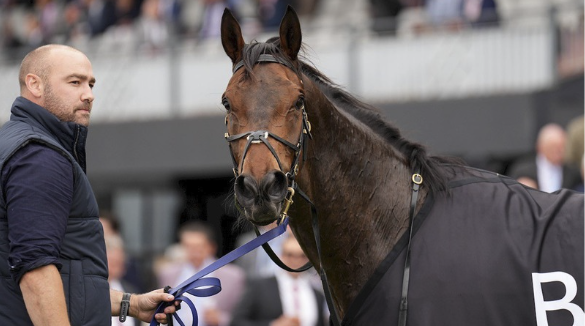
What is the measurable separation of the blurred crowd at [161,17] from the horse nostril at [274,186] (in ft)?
26.4

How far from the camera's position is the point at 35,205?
11.3 ft

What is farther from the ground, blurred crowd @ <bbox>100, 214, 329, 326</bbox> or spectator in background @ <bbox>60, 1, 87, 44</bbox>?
spectator in background @ <bbox>60, 1, 87, 44</bbox>

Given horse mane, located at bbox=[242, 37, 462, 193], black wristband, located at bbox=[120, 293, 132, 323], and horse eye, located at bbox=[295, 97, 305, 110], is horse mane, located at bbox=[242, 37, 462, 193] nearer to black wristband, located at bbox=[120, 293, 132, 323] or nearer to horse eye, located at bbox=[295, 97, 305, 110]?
horse eye, located at bbox=[295, 97, 305, 110]

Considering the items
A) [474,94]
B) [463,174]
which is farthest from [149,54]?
[463,174]

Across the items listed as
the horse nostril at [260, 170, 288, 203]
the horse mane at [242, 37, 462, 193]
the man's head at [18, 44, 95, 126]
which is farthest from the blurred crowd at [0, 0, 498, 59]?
the horse nostril at [260, 170, 288, 203]

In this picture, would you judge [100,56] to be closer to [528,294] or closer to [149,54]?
[149,54]

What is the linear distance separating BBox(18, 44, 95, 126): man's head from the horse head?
0.59 metres

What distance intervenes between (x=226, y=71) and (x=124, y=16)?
3399mm

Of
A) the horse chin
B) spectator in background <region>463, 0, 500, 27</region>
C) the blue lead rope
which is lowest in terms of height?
the blue lead rope

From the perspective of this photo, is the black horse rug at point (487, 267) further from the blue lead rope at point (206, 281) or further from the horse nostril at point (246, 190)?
the horse nostril at point (246, 190)

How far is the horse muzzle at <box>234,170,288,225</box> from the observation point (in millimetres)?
3660

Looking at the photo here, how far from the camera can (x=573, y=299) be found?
12.6 feet

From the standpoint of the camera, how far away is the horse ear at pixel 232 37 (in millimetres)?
4078

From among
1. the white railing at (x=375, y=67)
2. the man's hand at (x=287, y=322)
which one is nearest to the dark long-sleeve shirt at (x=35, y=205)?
the man's hand at (x=287, y=322)
